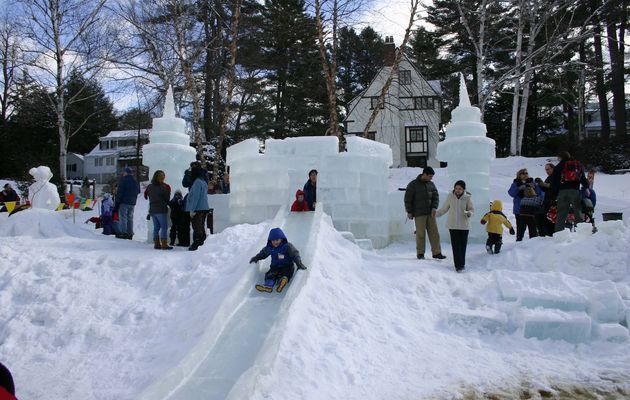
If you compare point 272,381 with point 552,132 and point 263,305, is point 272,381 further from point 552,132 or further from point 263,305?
point 552,132

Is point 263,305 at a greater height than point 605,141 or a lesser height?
lesser

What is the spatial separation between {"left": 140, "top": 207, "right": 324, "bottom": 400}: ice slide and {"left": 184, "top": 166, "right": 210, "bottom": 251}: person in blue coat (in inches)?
102

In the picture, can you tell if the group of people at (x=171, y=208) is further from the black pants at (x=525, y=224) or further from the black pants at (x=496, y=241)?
the black pants at (x=525, y=224)

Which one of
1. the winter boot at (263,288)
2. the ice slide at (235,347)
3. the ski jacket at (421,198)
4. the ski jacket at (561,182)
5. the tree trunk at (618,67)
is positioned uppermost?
the tree trunk at (618,67)

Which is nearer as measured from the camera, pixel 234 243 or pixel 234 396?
pixel 234 396

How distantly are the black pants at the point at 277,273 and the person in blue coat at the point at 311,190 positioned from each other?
3697 millimetres

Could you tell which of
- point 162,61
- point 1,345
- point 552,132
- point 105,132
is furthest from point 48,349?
point 105,132

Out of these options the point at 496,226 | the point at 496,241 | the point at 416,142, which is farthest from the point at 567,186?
the point at 416,142

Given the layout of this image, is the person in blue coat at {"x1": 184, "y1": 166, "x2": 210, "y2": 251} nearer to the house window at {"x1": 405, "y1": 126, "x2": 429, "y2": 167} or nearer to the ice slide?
the ice slide

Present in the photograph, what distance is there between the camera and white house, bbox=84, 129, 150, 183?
45.7 m

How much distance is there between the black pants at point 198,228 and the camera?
965 centimetres

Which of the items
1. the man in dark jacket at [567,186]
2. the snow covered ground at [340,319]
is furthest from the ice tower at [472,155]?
the snow covered ground at [340,319]

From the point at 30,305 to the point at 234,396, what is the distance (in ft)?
13.3

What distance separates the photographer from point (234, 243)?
8.50 meters
